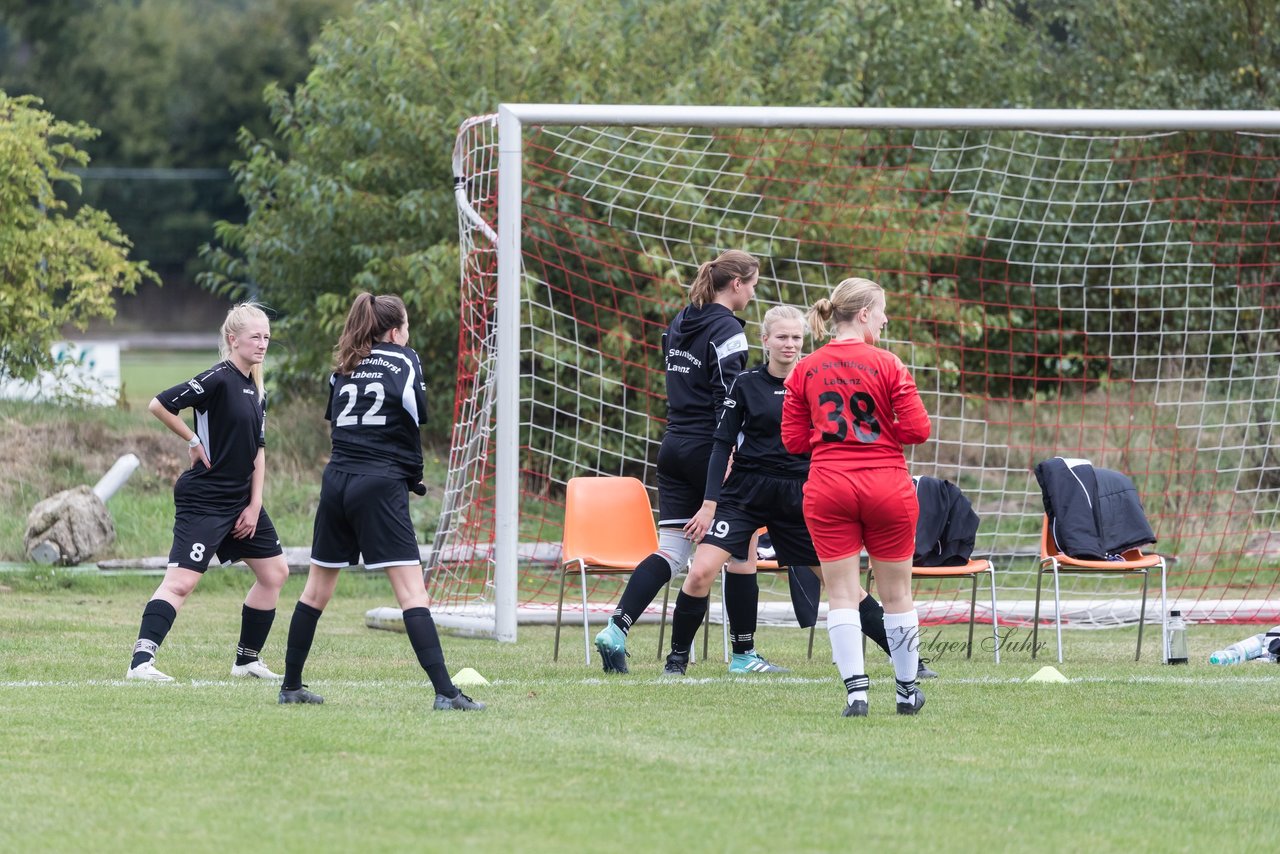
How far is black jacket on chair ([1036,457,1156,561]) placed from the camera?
8.84 metres

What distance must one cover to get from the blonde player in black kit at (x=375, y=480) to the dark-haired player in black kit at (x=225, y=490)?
0.98 meters

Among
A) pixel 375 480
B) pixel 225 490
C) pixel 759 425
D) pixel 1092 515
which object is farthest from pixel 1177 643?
pixel 225 490

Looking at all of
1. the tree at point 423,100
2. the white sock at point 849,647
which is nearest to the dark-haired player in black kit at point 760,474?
the white sock at point 849,647

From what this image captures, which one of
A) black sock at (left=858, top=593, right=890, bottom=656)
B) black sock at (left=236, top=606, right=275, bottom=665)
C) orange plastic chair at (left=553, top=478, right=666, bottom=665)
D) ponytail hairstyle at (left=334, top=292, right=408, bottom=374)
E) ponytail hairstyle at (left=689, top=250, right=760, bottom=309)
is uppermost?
ponytail hairstyle at (left=689, top=250, right=760, bottom=309)

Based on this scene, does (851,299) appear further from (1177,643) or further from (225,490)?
(1177,643)

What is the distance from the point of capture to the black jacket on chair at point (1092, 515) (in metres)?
8.84

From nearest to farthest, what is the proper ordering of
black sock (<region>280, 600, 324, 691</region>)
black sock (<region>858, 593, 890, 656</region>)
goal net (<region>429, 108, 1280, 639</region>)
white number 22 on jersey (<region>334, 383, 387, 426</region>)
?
white number 22 on jersey (<region>334, 383, 387, 426</region>) < black sock (<region>280, 600, 324, 691</region>) < black sock (<region>858, 593, 890, 656</region>) < goal net (<region>429, 108, 1280, 639</region>)

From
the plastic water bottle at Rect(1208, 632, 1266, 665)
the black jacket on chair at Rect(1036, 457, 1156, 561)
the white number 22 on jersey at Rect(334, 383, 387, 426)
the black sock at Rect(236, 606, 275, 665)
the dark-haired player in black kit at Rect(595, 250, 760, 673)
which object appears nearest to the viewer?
the white number 22 on jersey at Rect(334, 383, 387, 426)

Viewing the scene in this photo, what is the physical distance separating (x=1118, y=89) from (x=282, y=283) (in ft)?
29.3

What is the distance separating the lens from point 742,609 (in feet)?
25.7

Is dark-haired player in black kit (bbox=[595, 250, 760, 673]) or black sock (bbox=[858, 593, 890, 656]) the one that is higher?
dark-haired player in black kit (bbox=[595, 250, 760, 673])

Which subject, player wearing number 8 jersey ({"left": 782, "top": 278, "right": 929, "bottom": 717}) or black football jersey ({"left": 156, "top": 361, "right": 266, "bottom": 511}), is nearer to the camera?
player wearing number 8 jersey ({"left": 782, "top": 278, "right": 929, "bottom": 717})

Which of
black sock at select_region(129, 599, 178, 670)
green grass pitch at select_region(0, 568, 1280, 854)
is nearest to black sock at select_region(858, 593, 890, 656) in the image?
green grass pitch at select_region(0, 568, 1280, 854)

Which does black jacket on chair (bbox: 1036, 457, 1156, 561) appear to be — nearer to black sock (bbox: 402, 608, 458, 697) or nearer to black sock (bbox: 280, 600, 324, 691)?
black sock (bbox: 402, 608, 458, 697)
